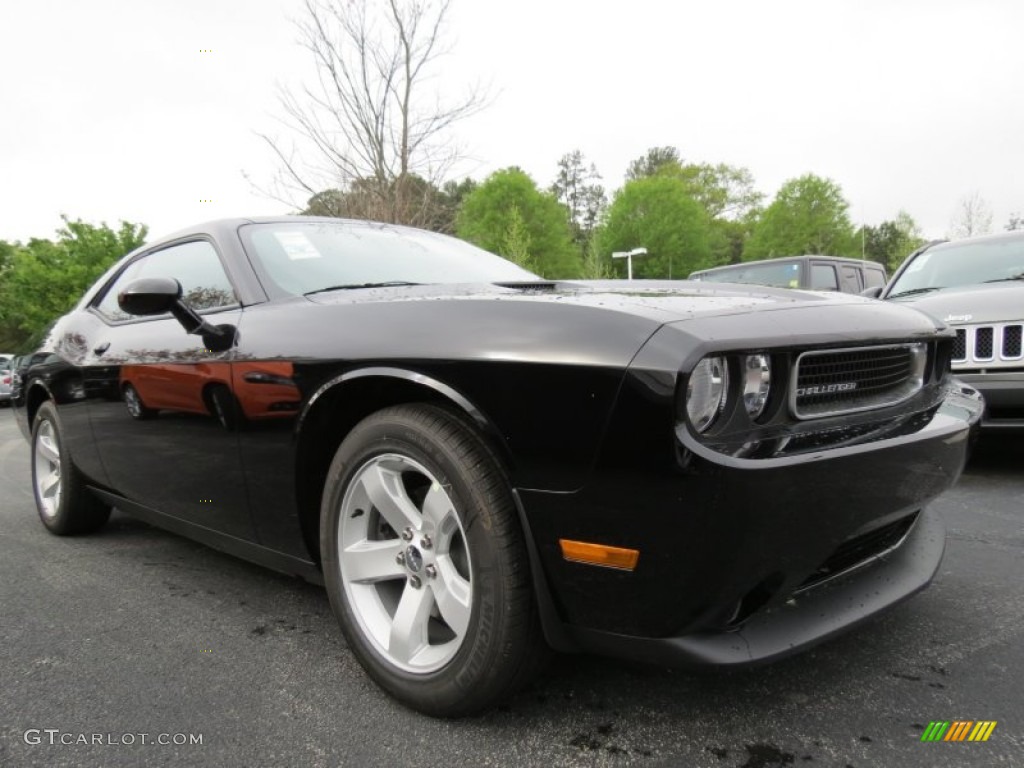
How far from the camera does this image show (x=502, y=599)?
1525 mm

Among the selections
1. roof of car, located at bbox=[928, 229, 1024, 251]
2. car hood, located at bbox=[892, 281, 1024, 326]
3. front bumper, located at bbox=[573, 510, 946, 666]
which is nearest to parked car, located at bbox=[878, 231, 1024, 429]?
car hood, located at bbox=[892, 281, 1024, 326]

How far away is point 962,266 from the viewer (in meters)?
5.08

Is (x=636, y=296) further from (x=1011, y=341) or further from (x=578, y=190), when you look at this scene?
(x=578, y=190)

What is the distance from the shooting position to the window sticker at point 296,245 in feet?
8.08

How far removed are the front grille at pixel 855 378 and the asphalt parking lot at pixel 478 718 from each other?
2.01 feet

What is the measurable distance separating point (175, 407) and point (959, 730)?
2401 millimetres

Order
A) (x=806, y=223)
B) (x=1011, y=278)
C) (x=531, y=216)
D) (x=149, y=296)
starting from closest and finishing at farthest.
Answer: (x=149, y=296), (x=1011, y=278), (x=531, y=216), (x=806, y=223)

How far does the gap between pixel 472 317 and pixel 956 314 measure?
139 inches

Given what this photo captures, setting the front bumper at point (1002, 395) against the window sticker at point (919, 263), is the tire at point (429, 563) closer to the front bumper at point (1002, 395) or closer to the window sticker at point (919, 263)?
the front bumper at point (1002, 395)

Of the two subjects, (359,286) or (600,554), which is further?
(359,286)

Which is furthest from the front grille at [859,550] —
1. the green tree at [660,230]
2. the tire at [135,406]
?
the green tree at [660,230]

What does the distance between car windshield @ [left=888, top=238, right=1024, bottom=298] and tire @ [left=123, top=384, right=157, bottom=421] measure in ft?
15.9

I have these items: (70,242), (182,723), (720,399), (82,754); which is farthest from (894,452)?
(70,242)

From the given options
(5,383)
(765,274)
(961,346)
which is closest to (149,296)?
(961,346)
